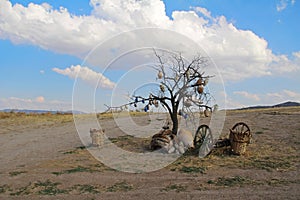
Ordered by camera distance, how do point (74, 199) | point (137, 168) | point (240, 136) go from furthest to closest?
point (240, 136) < point (137, 168) < point (74, 199)

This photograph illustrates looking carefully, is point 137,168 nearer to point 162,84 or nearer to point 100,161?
point 100,161

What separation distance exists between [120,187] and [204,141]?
3878 millimetres

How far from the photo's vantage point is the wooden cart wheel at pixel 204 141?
389 inches

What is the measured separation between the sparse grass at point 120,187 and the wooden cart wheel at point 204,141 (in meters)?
3.37

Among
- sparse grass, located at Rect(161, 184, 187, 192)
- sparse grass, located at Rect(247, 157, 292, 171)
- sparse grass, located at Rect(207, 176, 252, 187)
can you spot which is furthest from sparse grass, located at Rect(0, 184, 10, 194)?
sparse grass, located at Rect(247, 157, 292, 171)

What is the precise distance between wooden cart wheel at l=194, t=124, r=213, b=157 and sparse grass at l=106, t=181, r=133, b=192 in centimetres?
337

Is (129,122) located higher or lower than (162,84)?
lower

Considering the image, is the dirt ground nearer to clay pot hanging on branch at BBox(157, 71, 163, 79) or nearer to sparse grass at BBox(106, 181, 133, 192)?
sparse grass at BBox(106, 181, 133, 192)

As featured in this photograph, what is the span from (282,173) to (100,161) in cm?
520

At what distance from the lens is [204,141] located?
396 inches

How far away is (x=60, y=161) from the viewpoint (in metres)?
10.1

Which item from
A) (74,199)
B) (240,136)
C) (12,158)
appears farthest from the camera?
(12,158)

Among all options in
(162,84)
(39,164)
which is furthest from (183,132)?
(39,164)

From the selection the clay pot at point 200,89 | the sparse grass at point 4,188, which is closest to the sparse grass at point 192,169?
the clay pot at point 200,89
